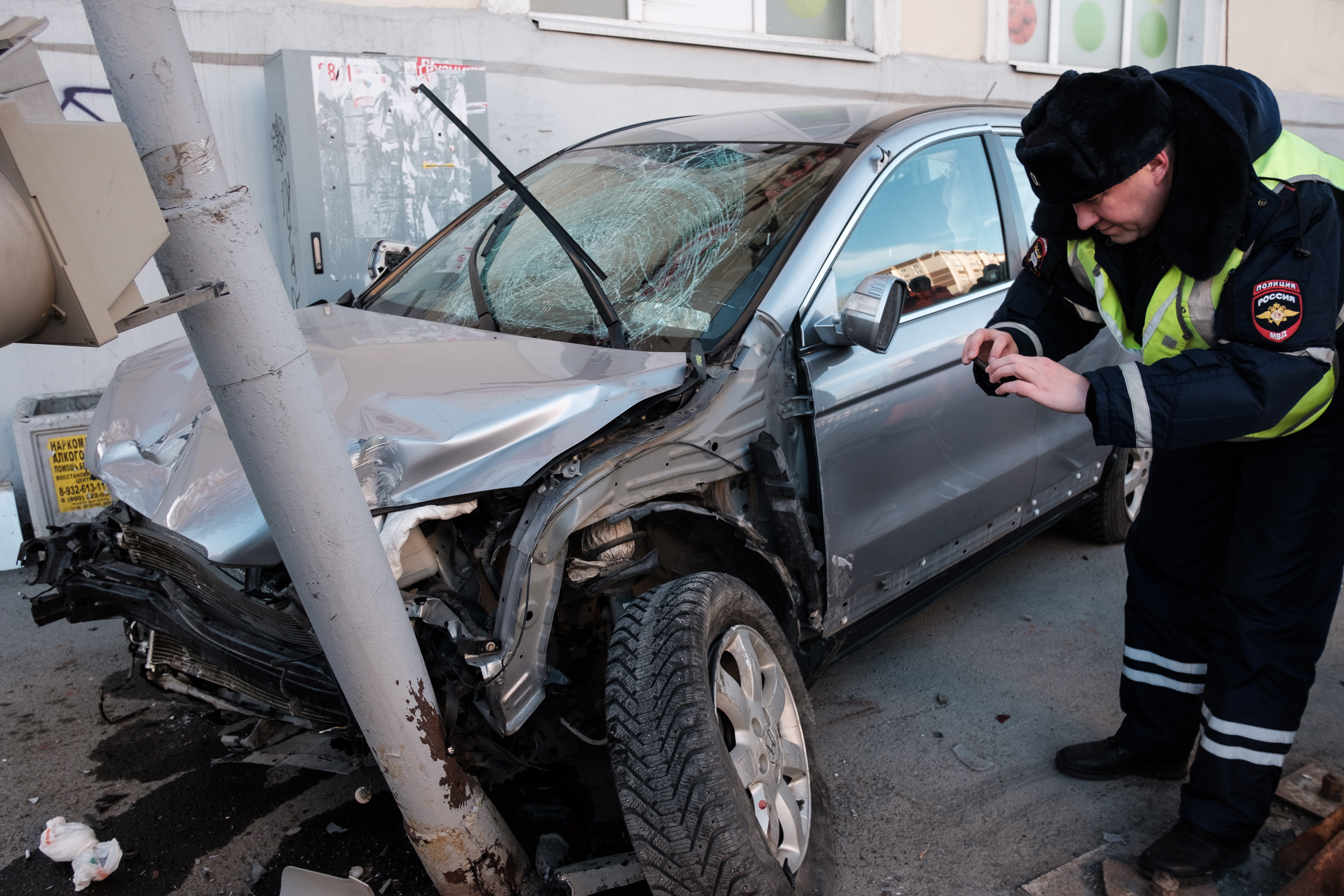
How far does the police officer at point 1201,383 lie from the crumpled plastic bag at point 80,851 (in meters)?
2.44

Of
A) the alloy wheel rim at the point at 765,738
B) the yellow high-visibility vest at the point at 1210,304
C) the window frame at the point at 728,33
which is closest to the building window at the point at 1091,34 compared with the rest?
the window frame at the point at 728,33

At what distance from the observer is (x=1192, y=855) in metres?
2.29

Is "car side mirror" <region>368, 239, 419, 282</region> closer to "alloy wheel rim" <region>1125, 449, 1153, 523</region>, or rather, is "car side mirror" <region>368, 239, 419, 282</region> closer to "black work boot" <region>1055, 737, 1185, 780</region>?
"black work boot" <region>1055, 737, 1185, 780</region>

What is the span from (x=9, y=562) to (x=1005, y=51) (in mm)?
8026

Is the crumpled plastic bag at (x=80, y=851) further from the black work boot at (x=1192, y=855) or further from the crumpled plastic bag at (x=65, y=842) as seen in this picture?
the black work boot at (x=1192, y=855)

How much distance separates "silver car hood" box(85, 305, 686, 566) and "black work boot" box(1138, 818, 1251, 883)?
1572mm

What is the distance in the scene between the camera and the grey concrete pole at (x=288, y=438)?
1514 mm

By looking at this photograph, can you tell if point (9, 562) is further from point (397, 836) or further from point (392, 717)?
point (392, 717)

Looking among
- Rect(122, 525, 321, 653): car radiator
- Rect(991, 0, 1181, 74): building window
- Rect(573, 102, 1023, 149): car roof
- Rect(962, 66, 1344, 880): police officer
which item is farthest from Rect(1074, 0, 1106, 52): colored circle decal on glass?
Rect(122, 525, 321, 653): car radiator

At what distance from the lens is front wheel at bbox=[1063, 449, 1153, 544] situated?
162 inches

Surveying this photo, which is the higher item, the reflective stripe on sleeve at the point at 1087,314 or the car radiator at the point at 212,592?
the reflective stripe on sleeve at the point at 1087,314

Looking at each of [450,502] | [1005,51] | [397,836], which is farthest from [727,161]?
[1005,51]

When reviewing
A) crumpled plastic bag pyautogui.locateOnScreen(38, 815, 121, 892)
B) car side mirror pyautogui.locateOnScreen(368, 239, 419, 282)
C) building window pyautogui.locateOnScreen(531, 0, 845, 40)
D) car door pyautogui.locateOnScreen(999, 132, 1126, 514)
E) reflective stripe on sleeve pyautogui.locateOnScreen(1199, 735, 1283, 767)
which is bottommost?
crumpled plastic bag pyautogui.locateOnScreen(38, 815, 121, 892)

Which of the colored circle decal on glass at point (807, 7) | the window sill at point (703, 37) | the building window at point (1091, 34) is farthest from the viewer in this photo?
the building window at point (1091, 34)
